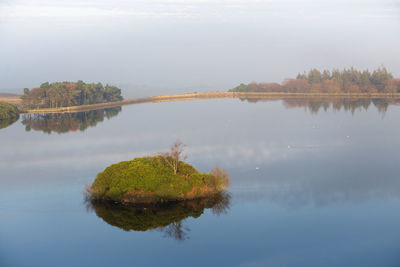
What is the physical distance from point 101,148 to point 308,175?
37443mm

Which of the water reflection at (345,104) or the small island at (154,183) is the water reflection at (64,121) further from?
the water reflection at (345,104)

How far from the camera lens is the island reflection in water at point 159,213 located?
42250mm

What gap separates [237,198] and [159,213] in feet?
29.0

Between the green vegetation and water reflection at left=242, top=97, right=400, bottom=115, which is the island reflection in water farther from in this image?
water reflection at left=242, top=97, right=400, bottom=115

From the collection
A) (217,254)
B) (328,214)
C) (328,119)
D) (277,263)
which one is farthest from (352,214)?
(328,119)

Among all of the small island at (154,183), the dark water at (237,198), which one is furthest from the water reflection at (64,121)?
the small island at (154,183)

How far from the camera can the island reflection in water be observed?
42.2 m

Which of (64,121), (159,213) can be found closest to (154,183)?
(159,213)

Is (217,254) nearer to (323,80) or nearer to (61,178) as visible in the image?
(61,178)

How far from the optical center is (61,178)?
58.7 m

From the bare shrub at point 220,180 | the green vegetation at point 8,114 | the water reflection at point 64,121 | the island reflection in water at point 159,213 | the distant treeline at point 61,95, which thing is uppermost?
A: the distant treeline at point 61,95

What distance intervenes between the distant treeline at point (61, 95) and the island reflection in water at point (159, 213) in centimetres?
8696

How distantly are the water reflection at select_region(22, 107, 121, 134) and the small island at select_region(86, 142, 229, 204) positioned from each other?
5350cm

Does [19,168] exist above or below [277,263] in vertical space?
→ above
